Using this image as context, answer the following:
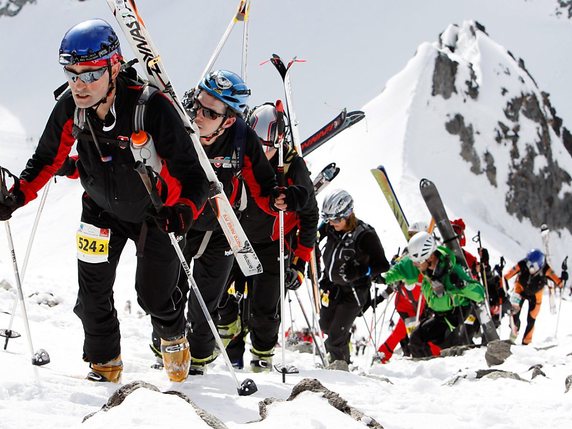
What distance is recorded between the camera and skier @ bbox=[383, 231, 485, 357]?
10688 mm

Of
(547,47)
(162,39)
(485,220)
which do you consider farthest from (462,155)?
(547,47)

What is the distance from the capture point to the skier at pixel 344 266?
988cm

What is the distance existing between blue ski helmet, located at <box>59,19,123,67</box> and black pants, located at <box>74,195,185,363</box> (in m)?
1.07

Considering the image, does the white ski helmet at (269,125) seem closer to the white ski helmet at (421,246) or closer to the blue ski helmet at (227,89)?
the blue ski helmet at (227,89)

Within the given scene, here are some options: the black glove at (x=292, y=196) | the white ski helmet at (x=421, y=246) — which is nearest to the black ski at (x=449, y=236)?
the white ski helmet at (x=421, y=246)

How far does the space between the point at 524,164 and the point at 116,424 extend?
6695 centimetres

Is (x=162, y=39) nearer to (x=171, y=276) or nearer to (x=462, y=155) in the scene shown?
(x=462, y=155)

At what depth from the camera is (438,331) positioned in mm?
11430

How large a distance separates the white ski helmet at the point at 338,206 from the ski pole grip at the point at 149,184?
529cm

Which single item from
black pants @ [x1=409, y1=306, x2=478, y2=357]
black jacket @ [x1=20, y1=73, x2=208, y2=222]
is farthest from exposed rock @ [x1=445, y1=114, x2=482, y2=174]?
black jacket @ [x1=20, y1=73, x2=208, y2=222]

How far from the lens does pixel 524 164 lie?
6631 cm

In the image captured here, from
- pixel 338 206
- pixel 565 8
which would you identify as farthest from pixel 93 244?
pixel 565 8

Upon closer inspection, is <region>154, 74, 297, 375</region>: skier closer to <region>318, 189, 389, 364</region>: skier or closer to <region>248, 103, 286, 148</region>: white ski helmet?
<region>248, 103, 286, 148</region>: white ski helmet

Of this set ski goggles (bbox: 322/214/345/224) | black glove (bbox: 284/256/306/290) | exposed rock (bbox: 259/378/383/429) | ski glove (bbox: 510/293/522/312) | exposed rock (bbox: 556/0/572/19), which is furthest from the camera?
exposed rock (bbox: 556/0/572/19)
